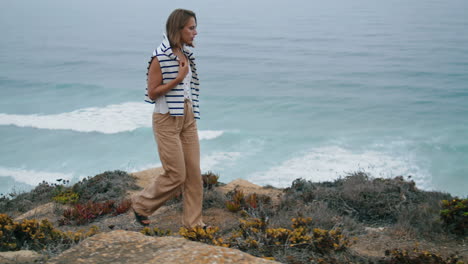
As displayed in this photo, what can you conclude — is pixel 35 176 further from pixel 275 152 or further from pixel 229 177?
pixel 275 152

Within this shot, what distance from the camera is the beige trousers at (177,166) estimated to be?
196 inches

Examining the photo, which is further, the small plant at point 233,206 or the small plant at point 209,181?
the small plant at point 209,181

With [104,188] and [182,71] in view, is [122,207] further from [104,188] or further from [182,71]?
[182,71]

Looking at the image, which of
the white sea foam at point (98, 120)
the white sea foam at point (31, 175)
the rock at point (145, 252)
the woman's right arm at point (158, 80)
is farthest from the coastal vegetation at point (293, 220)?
the white sea foam at point (98, 120)

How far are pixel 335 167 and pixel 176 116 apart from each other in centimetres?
1564

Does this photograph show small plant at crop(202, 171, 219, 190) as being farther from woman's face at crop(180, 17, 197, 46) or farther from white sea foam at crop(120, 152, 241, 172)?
white sea foam at crop(120, 152, 241, 172)

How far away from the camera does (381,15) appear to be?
329ft

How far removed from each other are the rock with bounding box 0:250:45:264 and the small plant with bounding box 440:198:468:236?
4.13m

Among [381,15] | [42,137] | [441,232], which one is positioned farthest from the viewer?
[381,15]

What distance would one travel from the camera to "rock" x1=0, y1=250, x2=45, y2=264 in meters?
3.67

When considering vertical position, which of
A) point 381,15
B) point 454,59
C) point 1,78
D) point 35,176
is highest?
point 381,15

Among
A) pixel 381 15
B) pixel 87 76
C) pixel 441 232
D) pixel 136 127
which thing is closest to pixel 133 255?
pixel 441 232

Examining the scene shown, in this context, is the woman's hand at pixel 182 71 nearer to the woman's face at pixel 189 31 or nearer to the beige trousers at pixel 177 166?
the woman's face at pixel 189 31

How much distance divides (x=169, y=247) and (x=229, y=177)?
15912 mm
